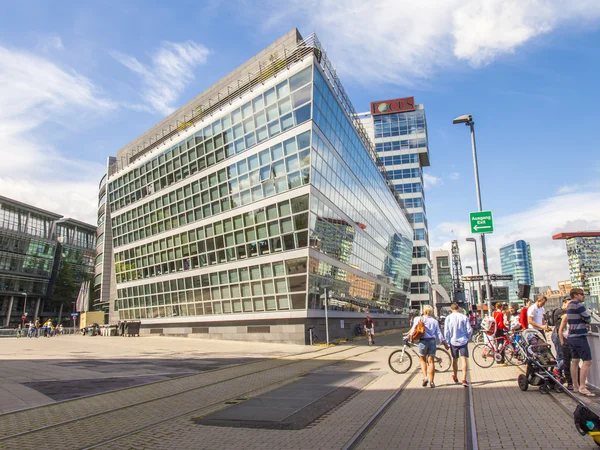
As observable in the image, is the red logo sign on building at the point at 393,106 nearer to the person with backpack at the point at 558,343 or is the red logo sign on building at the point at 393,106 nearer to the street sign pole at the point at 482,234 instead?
the street sign pole at the point at 482,234

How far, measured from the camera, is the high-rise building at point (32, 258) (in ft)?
274

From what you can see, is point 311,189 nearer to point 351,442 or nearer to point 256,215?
point 256,215

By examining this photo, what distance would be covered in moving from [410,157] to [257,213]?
61806 millimetres

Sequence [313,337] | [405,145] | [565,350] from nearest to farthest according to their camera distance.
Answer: [565,350]
[313,337]
[405,145]

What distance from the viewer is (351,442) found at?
5.65 meters

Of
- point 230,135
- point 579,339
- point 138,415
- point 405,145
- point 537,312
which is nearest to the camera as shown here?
point 138,415

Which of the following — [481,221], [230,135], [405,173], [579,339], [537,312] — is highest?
[405,173]

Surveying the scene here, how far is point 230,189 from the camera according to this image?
36625mm

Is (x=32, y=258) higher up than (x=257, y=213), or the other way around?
(x=32, y=258)

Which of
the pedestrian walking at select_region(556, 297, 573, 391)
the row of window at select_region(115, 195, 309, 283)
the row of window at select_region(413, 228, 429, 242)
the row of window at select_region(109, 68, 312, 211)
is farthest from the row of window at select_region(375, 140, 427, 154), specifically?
the pedestrian walking at select_region(556, 297, 573, 391)

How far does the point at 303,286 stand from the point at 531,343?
22.1 m

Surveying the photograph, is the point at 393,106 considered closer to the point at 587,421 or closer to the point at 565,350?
the point at 565,350

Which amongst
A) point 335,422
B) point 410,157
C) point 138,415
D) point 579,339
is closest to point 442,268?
point 410,157

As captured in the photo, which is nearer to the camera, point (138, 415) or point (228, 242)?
point (138, 415)
